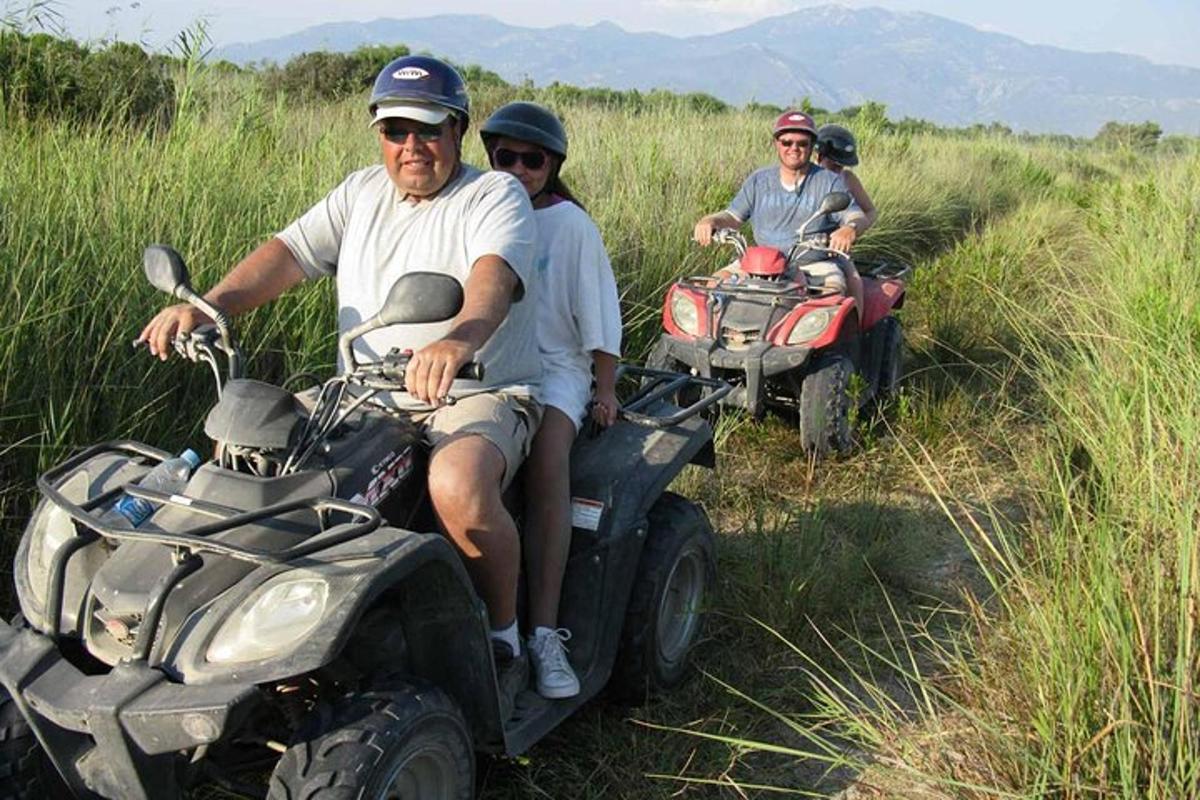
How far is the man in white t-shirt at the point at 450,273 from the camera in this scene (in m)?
2.76

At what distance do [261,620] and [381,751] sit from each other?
1.10 ft

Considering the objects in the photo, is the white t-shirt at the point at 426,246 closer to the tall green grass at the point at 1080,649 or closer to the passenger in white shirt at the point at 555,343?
the passenger in white shirt at the point at 555,343

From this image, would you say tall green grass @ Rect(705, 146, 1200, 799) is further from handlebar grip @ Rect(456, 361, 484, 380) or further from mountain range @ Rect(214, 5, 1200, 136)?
mountain range @ Rect(214, 5, 1200, 136)

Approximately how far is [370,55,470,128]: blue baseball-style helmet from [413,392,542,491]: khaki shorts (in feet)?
2.63

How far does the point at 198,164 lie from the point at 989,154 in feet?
55.1

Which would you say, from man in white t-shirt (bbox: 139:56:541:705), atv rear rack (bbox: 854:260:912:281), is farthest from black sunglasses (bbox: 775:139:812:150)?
man in white t-shirt (bbox: 139:56:541:705)

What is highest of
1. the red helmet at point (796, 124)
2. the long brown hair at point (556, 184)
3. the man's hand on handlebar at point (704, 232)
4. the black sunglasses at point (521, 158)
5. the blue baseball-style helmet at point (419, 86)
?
the blue baseball-style helmet at point (419, 86)

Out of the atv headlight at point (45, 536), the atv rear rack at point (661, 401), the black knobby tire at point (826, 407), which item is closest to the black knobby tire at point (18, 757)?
the atv headlight at point (45, 536)

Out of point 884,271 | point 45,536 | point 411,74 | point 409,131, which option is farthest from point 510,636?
point 884,271

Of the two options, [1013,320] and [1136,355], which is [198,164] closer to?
[1013,320]

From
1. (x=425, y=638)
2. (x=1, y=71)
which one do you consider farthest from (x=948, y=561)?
(x=1, y=71)

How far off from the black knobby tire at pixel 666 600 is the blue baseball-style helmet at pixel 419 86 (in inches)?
57.8

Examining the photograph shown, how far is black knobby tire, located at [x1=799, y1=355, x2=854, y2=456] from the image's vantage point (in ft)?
19.2

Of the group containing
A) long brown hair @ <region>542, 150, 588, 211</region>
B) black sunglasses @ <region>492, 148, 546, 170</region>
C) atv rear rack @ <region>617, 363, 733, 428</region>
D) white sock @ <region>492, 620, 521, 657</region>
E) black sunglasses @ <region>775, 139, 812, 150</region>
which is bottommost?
white sock @ <region>492, 620, 521, 657</region>
